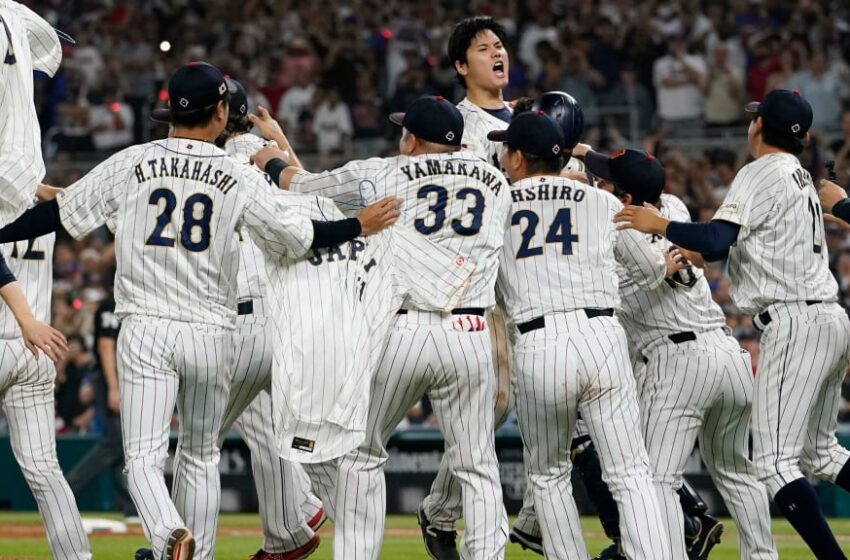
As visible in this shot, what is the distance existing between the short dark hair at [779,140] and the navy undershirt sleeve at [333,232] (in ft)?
7.00

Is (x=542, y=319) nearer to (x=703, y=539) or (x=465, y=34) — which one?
(x=703, y=539)

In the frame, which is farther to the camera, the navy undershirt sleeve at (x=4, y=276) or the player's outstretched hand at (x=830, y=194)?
the player's outstretched hand at (x=830, y=194)

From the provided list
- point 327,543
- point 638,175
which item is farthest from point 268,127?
point 327,543

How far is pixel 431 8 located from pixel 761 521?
11.8m

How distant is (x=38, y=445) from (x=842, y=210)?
13.0ft

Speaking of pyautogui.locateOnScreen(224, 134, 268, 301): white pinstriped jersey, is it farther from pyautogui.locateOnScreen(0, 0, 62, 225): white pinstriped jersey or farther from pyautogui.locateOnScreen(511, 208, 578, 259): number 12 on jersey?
pyautogui.locateOnScreen(511, 208, 578, 259): number 12 on jersey

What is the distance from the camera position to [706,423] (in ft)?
23.3

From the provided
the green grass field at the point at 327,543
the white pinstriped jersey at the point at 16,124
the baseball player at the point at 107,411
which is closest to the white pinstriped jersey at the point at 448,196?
the white pinstriped jersey at the point at 16,124

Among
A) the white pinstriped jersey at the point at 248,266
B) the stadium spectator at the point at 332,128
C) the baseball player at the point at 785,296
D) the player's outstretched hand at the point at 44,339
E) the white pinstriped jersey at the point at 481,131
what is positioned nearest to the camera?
the player's outstretched hand at the point at 44,339

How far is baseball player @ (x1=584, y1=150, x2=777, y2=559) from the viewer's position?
22.6ft

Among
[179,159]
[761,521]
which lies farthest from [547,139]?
[761,521]

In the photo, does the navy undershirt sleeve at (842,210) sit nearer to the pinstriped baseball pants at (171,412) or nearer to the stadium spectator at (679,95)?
the pinstriped baseball pants at (171,412)

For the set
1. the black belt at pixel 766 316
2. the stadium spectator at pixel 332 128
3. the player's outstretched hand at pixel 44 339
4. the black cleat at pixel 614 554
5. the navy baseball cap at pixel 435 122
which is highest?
the stadium spectator at pixel 332 128

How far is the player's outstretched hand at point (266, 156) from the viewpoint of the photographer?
6868 mm
